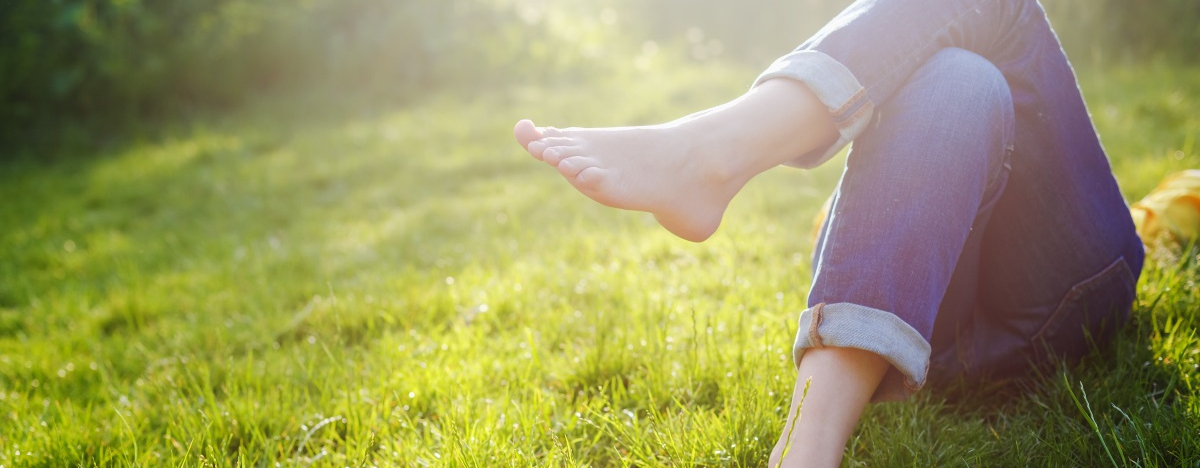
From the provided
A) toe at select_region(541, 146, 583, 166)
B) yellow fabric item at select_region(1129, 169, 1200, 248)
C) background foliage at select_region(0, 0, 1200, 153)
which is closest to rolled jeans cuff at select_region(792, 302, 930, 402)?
toe at select_region(541, 146, 583, 166)

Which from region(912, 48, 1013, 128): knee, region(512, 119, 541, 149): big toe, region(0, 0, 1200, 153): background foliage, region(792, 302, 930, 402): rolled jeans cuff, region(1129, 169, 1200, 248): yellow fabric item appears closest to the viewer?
region(792, 302, 930, 402): rolled jeans cuff

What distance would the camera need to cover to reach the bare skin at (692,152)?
1222mm

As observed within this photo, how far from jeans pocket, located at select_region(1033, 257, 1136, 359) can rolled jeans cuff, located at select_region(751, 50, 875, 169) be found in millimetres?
528

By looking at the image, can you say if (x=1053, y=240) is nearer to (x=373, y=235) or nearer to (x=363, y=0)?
(x=373, y=235)

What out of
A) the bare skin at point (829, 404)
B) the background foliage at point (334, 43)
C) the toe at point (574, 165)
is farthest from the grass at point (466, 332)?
the background foliage at point (334, 43)

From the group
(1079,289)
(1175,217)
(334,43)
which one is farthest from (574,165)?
(334,43)

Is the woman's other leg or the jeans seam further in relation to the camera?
the jeans seam

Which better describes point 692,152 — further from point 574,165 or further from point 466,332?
point 466,332

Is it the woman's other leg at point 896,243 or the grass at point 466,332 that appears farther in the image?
the grass at point 466,332

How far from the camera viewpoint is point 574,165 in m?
1.23

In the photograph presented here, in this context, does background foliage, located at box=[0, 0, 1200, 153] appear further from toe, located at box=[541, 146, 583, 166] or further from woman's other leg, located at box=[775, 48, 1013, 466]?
toe, located at box=[541, 146, 583, 166]

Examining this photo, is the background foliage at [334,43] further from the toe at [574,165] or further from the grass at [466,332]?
the toe at [574,165]

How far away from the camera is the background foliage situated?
17.1 ft

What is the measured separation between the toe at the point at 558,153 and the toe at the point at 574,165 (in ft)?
0.04
